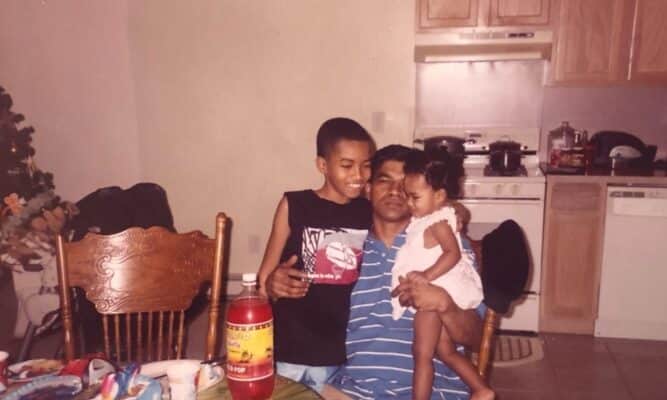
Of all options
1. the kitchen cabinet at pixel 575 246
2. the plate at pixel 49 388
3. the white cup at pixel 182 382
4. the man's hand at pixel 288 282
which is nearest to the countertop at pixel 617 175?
the kitchen cabinet at pixel 575 246

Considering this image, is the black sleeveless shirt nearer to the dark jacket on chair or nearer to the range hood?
the dark jacket on chair

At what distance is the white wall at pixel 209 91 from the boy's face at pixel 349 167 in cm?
223

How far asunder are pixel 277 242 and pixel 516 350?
6.79ft

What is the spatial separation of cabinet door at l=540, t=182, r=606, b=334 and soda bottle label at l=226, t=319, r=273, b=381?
2564mm

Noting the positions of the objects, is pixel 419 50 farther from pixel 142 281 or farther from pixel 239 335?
pixel 239 335

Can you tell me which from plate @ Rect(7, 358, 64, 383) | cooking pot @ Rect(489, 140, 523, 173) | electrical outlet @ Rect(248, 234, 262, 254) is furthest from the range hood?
plate @ Rect(7, 358, 64, 383)

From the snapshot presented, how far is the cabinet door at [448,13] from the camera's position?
3.45 meters

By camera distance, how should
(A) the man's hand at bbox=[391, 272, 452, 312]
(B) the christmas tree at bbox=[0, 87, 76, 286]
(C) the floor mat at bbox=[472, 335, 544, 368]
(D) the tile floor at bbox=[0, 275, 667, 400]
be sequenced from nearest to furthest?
(A) the man's hand at bbox=[391, 272, 452, 312] → (B) the christmas tree at bbox=[0, 87, 76, 286] → (D) the tile floor at bbox=[0, 275, 667, 400] → (C) the floor mat at bbox=[472, 335, 544, 368]

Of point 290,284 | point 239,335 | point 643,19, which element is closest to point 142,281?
point 290,284

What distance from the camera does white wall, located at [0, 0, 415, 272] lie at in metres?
3.63

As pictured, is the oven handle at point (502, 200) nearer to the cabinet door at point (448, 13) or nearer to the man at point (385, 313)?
the cabinet door at point (448, 13)

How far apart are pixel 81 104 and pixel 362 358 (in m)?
3.04

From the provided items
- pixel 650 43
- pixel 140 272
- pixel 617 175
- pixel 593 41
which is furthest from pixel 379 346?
pixel 650 43

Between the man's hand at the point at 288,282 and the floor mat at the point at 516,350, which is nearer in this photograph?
the man's hand at the point at 288,282
